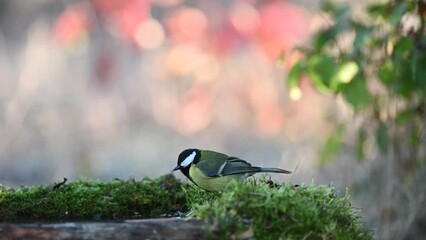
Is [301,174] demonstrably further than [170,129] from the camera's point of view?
No

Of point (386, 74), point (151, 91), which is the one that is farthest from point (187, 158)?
point (151, 91)

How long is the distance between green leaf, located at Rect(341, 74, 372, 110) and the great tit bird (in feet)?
4.00

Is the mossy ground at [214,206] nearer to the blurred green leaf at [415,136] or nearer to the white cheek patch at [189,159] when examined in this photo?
the white cheek patch at [189,159]

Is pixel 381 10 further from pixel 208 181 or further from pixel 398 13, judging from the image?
pixel 208 181

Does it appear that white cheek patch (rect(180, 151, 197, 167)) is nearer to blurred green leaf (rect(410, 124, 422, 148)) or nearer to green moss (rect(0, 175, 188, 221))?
green moss (rect(0, 175, 188, 221))

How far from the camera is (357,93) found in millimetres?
4242

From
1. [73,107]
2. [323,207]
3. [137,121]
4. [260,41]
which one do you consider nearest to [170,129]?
[137,121]

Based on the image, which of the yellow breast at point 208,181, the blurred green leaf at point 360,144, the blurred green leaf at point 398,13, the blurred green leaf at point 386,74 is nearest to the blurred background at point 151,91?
the blurred green leaf at point 360,144

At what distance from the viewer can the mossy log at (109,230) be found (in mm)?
2203

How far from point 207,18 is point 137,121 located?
1.96 metres

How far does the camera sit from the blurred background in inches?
304

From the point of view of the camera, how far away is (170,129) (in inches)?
363

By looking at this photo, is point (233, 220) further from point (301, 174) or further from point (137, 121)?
point (137, 121)

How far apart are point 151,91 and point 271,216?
752cm
